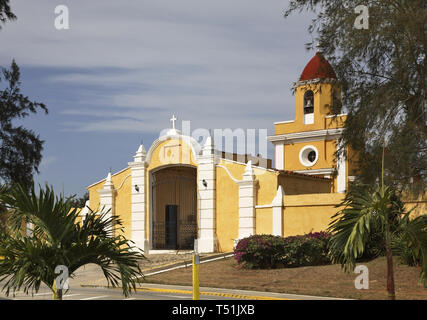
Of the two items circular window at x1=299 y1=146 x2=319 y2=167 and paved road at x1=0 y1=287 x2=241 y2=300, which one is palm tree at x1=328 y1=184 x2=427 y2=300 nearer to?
paved road at x1=0 y1=287 x2=241 y2=300

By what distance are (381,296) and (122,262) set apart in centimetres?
924

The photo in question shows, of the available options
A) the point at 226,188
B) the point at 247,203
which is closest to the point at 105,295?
the point at 247,203

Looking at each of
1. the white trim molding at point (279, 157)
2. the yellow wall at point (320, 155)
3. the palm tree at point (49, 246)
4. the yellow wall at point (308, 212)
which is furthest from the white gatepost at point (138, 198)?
the palm tree at point (49, 246)

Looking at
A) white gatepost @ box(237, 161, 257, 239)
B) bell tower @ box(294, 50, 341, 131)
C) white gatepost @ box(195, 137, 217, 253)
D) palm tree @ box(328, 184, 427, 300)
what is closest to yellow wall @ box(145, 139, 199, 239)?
white gatepost @ box(195, 137, 217, 253)

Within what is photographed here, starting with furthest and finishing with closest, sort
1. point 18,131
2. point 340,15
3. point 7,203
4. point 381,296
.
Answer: point 18,131
point 340,15
point 381,296
point 7,203

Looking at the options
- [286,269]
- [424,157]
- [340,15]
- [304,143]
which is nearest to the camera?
[424,157]

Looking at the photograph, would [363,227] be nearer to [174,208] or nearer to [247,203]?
[247,203]

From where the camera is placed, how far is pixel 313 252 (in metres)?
22.4

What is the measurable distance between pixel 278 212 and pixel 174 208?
9215 mm

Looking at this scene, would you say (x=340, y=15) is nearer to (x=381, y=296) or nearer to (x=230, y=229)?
(x=381, y=296)

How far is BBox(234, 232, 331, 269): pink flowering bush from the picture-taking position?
22.4m

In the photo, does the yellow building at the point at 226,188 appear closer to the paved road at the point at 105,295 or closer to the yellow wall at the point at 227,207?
the yellow wall at the point at 227,207

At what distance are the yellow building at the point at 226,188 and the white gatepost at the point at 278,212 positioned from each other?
43 mm
